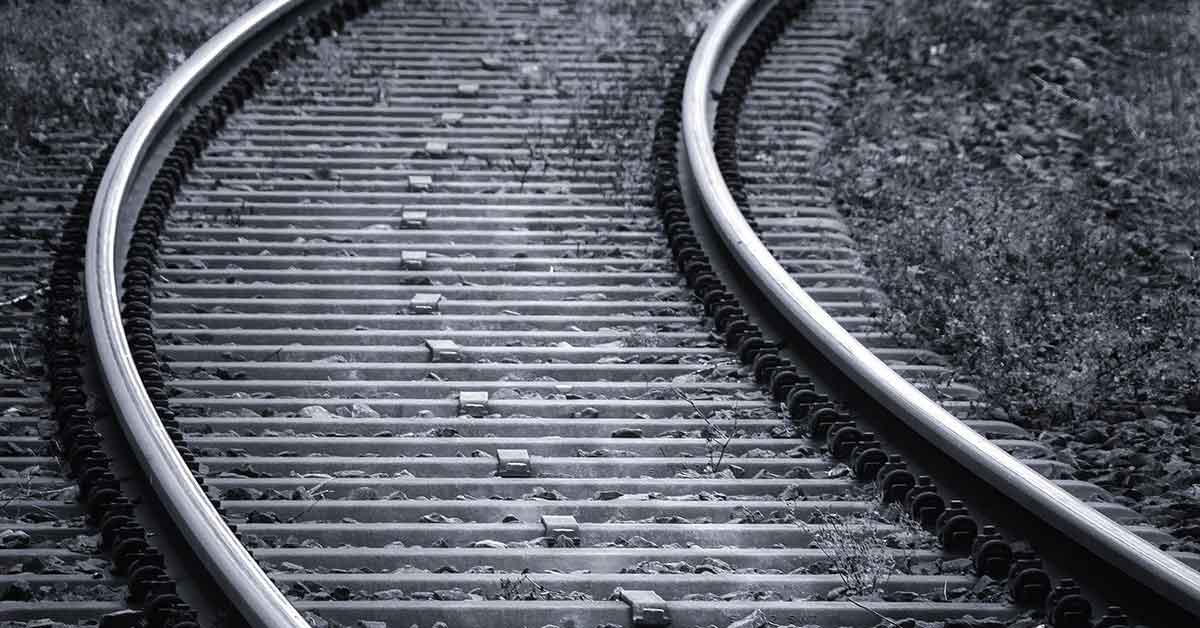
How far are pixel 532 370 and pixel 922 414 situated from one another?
5.55 feet

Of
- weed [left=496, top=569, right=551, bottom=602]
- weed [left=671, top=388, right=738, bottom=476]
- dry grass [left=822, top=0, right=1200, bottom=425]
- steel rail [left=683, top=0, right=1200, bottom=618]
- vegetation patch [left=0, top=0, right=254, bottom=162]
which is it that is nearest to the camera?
steel rail [left=683, top=0, right=1200, bottom=618]

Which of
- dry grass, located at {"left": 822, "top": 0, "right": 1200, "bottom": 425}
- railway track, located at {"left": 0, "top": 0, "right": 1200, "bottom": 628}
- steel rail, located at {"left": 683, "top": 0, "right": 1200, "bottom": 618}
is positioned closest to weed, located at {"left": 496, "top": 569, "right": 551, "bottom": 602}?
railway track, located at {"left": 0, "top": 0, "right": 1200, "bottom": 628}

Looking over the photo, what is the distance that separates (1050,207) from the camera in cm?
799

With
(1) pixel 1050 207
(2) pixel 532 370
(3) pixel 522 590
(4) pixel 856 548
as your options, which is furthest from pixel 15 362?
(1) pixel 1050 207

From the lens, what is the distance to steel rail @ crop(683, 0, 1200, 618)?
405cm

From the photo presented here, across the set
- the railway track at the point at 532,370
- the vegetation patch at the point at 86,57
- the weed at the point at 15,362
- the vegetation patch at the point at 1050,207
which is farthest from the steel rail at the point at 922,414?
the vegetation patch at the point at 86,57

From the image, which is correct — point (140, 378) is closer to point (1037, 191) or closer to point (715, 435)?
point (715, 435)

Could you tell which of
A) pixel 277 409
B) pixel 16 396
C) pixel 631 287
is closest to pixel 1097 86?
pixel 631 287

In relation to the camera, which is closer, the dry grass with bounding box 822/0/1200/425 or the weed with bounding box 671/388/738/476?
the weed with bounding box 671/388/738/476

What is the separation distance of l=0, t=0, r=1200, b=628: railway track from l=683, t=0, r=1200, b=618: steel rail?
0.01 m

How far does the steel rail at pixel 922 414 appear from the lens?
159 inches

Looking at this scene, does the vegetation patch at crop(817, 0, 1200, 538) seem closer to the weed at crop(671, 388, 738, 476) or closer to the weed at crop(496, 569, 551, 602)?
the weed at crop(671, 388, 738, 476)

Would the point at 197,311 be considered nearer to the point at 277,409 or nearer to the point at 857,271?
the point at 277,409

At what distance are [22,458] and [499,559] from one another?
180 centimetres
